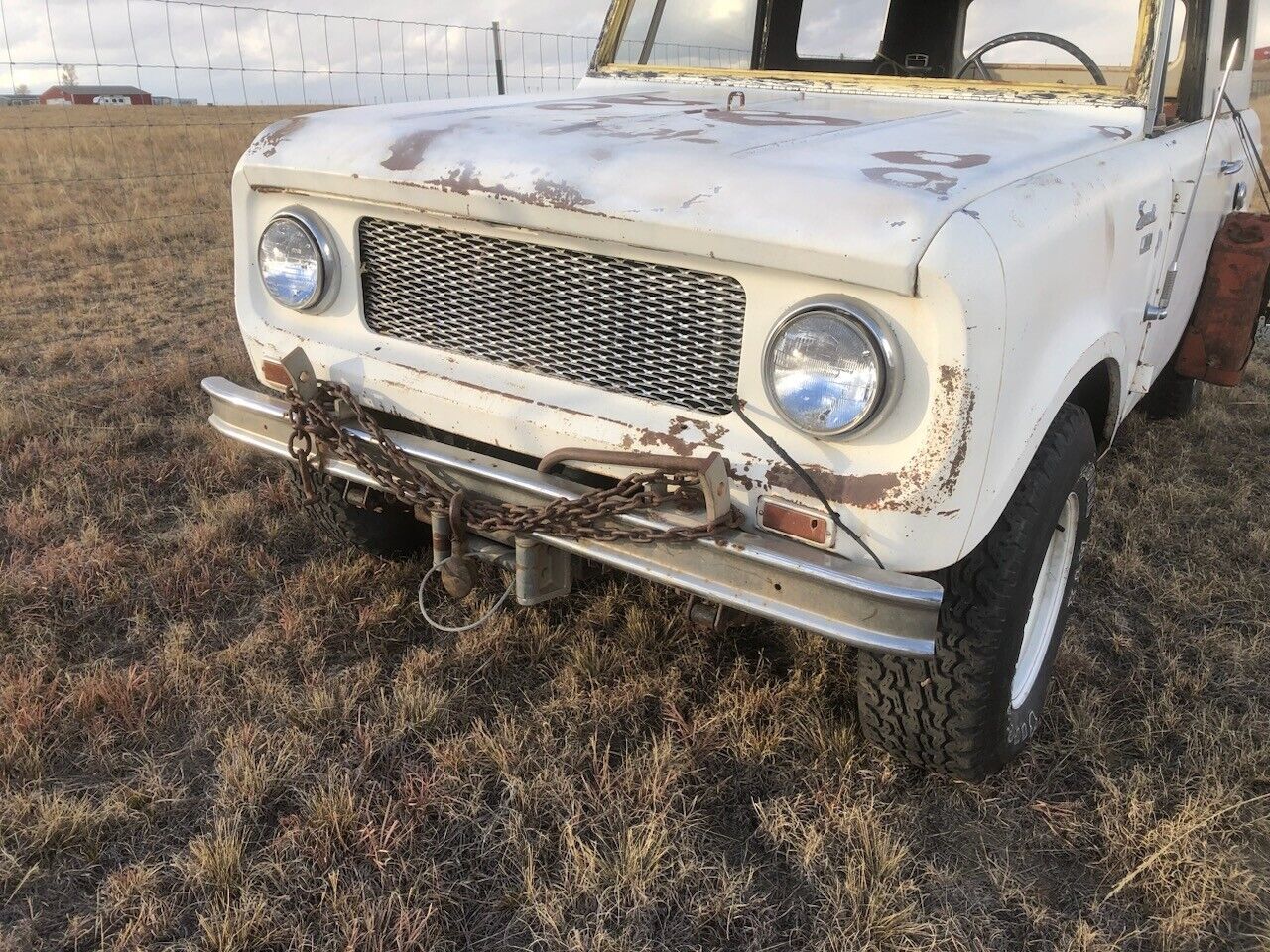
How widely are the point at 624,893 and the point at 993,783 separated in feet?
3.05

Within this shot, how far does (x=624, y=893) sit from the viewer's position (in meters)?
1.89

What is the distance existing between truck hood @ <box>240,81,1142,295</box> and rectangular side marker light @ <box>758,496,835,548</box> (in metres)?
0.41

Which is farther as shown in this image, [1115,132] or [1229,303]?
[1229,303]

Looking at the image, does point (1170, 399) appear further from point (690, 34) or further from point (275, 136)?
point (275, 136)

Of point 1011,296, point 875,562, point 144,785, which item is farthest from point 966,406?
point 144,785

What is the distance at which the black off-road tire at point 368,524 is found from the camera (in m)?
2.77

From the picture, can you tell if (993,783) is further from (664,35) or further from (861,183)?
(664,35)

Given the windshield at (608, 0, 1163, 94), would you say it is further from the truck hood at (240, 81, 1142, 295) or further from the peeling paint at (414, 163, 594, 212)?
the peeling paint at (414, 163, 594, 212)

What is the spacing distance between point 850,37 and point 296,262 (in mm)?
2301

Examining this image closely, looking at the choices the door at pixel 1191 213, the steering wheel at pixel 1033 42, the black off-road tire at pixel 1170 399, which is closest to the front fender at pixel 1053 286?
the door at pixel 1191 213

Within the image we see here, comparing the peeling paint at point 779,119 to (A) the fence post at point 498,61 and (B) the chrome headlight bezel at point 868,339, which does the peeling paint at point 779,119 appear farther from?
(A) the fence post at point 498,61

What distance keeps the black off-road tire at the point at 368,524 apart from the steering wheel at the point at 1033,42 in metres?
2.34

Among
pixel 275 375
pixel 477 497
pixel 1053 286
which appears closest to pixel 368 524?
pixel 275 375

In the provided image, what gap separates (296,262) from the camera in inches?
89.9
